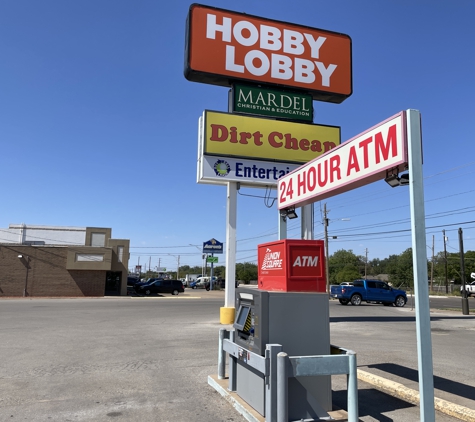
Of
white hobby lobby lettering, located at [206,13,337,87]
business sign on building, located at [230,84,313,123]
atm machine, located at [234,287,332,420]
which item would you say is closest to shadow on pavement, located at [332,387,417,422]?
atm machine, located at [234,287,332,420]

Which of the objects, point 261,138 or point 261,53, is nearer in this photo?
point 261,53

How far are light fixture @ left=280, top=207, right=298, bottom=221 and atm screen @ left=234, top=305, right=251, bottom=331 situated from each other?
96.5 inches

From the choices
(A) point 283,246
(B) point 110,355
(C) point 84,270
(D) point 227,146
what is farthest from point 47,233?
(A) point 283,246

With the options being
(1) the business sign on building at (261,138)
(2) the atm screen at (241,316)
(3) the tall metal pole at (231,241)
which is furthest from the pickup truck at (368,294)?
(2) the atm screen at (241,316)

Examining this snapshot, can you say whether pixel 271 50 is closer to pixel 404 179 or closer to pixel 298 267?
pixel 298 267

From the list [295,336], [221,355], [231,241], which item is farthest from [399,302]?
[295,336]

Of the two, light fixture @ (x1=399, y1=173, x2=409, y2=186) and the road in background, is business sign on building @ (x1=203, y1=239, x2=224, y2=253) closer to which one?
the road in background

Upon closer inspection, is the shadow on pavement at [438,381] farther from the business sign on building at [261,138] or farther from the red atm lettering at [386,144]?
the business sign on building at [261,138]

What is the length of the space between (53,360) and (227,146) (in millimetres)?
9428

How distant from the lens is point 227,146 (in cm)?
1529

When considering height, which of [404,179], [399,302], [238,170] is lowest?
[399,302]

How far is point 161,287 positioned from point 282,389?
38.7 meters

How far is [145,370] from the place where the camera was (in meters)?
7.43

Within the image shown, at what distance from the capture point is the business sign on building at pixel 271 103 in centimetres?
1555
